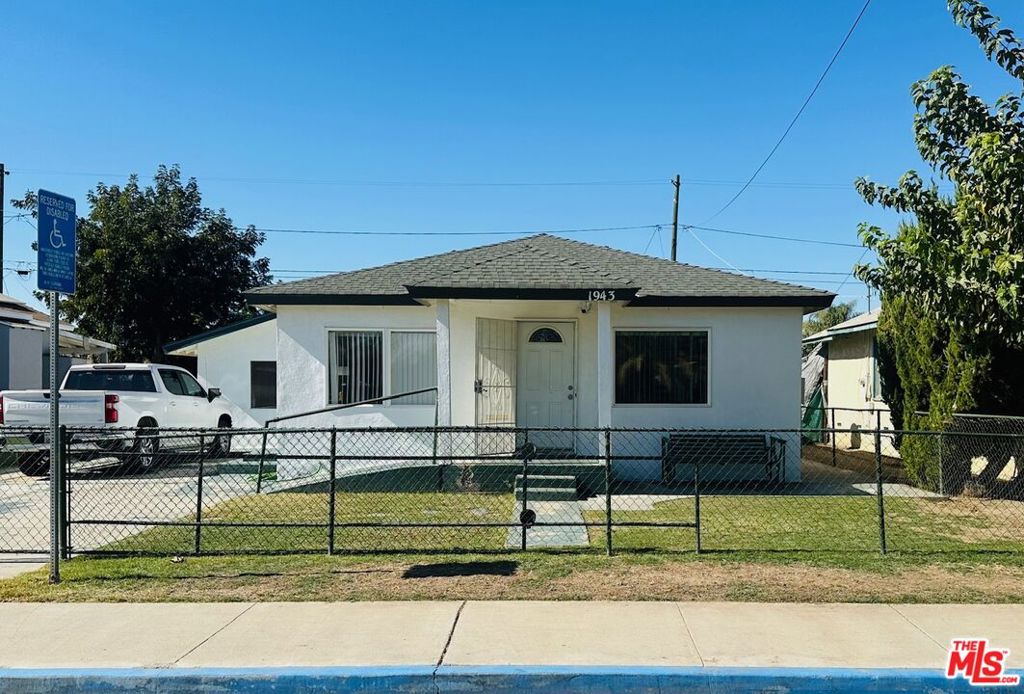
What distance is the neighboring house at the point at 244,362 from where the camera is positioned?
18328 mm

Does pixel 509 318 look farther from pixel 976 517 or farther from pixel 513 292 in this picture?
pixel 976 517

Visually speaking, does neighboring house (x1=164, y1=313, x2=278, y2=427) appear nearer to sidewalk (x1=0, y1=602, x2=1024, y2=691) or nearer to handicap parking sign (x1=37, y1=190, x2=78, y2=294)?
handicap parking sign (x1=37, y1=190, x2=78, y2=294)

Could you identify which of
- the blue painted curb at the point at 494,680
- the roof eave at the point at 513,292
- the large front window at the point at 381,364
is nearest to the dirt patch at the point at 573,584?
the blue painted curb at the point at 494,680

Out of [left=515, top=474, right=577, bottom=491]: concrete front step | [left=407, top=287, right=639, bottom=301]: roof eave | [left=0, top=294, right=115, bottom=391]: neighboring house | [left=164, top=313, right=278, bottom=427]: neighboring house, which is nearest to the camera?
[left=515, top=474, right=577, bottom=491]: concrete front step

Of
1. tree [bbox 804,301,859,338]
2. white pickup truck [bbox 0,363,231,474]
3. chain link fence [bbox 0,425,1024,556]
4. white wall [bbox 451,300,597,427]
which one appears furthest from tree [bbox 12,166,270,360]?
tree [bbox 804,301,859,338]

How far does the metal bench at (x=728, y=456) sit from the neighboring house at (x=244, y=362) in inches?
400

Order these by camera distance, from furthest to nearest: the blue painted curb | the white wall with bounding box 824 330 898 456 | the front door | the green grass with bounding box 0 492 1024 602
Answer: the white wall with bounding box 824 330 898 456 → the front door → the green grass with bounding box 0 492 1024 602 → the blue painted curb

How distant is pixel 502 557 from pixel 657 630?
2.29 metres

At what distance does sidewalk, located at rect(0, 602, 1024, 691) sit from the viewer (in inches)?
193

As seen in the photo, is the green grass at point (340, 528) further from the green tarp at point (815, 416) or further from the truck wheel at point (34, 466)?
the green tarp at point (815, 416)

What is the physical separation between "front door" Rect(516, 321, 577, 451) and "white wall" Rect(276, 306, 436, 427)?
65.8 inches

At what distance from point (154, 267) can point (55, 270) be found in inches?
720

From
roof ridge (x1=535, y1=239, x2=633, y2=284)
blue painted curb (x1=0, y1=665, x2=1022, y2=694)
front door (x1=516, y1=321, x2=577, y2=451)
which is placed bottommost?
blue painted curb (x1=0, y1=665, x2=1022, y2=694)

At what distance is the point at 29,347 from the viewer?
75.2 ft
